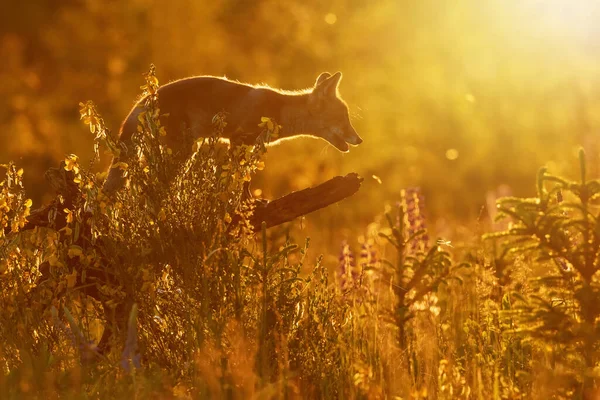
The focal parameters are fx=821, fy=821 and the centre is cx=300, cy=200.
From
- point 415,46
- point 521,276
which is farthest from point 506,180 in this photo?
point 521,276

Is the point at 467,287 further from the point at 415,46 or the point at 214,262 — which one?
the point at 415,46

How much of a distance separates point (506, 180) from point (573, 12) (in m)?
6.52

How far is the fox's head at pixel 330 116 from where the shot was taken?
10445 millimetres

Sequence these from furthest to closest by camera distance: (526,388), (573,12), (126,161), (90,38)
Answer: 1. (573,12)
2. (90,38)
3. (126,161)
4. (526,388)

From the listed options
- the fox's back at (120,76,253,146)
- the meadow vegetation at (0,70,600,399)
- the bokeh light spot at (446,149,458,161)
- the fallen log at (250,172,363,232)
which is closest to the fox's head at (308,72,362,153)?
the fox's back at (120,76,253,146)

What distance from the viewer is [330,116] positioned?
10.6 metres

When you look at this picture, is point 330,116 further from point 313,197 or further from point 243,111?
point 313,197

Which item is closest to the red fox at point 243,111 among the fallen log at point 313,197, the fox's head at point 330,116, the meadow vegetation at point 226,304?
the fox's head at point 330,116

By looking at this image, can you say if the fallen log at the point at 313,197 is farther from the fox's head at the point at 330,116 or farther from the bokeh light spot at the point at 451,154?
the bokeh light spot at the point at 451,154

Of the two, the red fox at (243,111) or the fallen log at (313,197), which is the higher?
the red fox at (243,111)

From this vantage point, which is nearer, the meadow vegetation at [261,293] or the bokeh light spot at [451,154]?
the meadow vegetation at [261,293]

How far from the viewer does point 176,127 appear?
8727mm

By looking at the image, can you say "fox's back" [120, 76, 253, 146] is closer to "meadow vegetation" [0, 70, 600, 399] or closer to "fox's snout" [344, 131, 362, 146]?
"fox's snout" [344, 131, 362, 146]

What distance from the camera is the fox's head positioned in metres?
10.4
